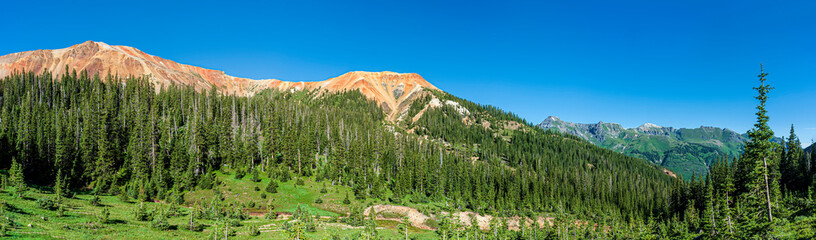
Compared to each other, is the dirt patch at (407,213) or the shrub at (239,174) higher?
the shrub at (239,174)

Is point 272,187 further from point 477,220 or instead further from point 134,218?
point 477,220

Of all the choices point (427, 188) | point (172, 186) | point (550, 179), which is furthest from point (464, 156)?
point (172, 186)

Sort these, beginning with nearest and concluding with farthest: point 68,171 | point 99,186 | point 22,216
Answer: point 22,216, point 99,186, point 68,171

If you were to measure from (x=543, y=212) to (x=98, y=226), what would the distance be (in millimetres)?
114771

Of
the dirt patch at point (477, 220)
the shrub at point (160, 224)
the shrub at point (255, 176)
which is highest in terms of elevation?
the shrub at point (255, 176)

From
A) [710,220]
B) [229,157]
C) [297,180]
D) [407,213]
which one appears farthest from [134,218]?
[710,220]

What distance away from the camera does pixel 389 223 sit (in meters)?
77.7

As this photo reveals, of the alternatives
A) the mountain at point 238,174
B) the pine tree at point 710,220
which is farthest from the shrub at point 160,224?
the pine tree at point 710,220

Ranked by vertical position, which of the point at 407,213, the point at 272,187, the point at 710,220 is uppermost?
the point at 272,187

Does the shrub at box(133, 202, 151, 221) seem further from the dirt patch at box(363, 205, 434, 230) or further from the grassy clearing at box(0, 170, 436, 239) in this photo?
the dirt patch at box(363, 205, 434, 230)

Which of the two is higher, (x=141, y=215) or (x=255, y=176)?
(x=255, y=176)

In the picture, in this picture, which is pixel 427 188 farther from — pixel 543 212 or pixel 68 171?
pixel 68 171

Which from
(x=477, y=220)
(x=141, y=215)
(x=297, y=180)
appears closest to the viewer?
(x=141, y=215)

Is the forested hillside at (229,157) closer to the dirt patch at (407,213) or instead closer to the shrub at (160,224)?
the dirt patch at (407,213)
